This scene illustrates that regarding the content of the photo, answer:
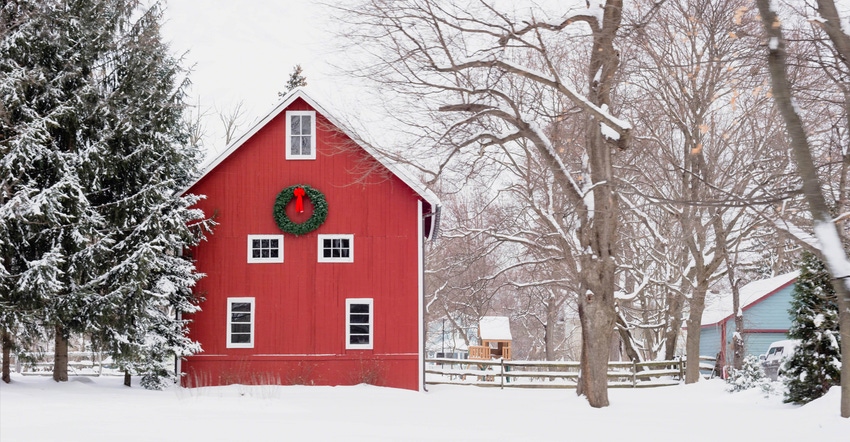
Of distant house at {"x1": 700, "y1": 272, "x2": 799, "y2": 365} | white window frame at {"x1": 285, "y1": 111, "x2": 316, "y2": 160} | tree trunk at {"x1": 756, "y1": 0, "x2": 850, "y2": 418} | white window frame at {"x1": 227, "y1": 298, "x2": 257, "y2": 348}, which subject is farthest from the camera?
distant house at {"x1": 700, "y1": 272, "x2": 799, "y2": 365}

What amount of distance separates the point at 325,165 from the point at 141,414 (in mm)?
9932

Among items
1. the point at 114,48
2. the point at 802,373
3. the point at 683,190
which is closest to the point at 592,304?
the point at 802,373

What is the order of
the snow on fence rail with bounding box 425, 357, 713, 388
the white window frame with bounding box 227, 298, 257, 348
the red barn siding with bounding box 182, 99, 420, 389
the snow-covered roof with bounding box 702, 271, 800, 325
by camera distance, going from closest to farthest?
the red barn siding with bounding box 182, 99, 420, 389 < the white window frame with bounding box 227, 298, 257, 348 < the snow on fence rail with bounding box 425, 357, 713, 388 < the snow-covered roof with bounding box 702, 271, 800, 325

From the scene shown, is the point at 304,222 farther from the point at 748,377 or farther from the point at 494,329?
the point at 494,329

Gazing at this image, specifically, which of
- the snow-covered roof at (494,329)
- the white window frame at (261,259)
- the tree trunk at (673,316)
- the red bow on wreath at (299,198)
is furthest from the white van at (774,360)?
the snow-covered roof at (494,329)

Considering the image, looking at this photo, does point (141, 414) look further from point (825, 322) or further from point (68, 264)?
point (825, 322)

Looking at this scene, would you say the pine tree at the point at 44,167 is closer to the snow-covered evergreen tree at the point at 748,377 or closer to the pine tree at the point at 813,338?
the pine tree at the point at 813,338

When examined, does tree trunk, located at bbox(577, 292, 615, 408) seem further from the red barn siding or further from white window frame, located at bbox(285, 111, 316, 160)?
white window frame, located at bbox(285, 111, 316, 160)

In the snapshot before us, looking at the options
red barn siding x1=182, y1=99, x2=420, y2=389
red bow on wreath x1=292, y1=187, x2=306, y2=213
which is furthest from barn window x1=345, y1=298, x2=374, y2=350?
red bow on wreath x1=292, y1=187, x2=306, y2=213

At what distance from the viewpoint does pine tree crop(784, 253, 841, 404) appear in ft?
51.3

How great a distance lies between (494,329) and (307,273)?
19.8 meters

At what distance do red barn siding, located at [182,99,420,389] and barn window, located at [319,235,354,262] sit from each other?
13cm

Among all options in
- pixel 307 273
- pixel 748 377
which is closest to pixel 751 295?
pixel 748 377

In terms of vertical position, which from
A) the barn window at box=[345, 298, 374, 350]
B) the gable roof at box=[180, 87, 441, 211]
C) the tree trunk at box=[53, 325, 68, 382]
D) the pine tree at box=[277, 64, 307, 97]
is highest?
the pine tree at box=[277, 64, 307, 97]
